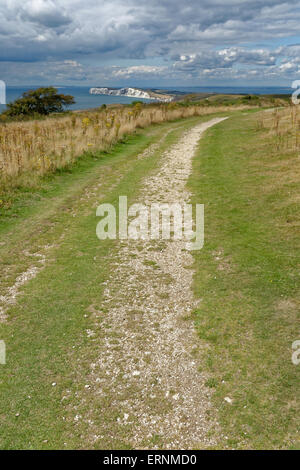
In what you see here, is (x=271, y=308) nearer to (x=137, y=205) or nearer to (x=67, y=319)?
(x=67, y=319)

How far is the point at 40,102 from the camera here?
1998 inches

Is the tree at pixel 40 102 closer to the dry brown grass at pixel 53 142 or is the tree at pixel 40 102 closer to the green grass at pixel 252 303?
the dry brown grass at pixel 53 142

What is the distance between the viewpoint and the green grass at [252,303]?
3.91m

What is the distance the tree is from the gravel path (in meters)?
47.8

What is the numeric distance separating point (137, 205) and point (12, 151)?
712 cm

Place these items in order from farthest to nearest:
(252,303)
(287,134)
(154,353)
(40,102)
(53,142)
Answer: (40,102) → (53,142) → (287,134) → (252,303) → (154,353)

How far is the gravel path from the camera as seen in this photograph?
12.7ft

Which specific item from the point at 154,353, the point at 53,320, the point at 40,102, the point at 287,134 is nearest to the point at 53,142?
the point at 287,134

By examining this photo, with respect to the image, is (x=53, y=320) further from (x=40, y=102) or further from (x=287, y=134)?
(x=40, y=102)

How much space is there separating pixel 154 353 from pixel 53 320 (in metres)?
1.88

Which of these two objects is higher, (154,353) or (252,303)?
(252,303)

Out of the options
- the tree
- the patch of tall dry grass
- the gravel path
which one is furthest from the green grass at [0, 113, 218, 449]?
the tree

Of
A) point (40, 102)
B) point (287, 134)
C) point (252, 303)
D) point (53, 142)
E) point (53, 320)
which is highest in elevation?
point (40, 102)
